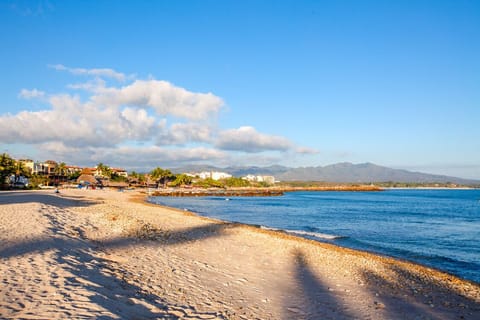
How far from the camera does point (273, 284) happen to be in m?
9.48

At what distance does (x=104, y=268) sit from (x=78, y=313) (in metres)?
3.59

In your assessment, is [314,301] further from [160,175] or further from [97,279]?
[160,175]

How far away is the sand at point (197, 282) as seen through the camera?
5973 mm

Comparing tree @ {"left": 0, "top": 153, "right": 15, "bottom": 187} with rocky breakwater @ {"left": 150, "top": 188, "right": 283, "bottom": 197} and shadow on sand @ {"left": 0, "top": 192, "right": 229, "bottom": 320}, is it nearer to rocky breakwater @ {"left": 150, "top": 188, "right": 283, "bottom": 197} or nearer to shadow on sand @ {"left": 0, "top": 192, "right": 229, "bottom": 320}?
rocky breakwater @ {"left": 150, "top": 188, "right": 283, "bottom": 197}

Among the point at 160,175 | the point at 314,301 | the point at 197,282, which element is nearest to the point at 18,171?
the point at 160,175

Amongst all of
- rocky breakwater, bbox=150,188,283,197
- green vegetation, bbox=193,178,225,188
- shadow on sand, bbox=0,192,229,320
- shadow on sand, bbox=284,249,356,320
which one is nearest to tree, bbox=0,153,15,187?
rocky breakwater, bbox=150,188,283,197

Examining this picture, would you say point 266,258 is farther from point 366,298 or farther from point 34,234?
point 34,234

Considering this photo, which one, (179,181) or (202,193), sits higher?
(179,181)

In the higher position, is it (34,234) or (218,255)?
(34,234)

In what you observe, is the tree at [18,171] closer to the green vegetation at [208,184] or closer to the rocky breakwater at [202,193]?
the rocky breakwater at [202,193]

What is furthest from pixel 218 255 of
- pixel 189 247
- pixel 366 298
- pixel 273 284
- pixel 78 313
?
pixel 78 313

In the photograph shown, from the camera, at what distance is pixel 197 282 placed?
866 centimetres

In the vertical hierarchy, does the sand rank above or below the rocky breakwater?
above

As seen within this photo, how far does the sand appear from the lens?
597cm
